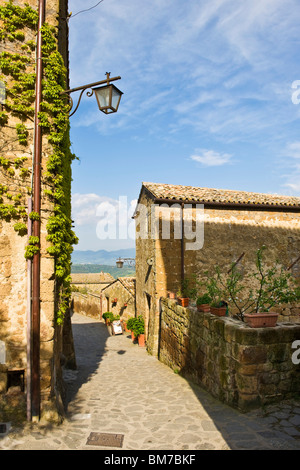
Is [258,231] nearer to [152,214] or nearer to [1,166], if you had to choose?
[152,214]

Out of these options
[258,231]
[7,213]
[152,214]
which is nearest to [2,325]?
[7,213]

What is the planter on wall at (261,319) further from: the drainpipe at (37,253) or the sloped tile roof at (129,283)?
the sloped tile roof at (129,283)

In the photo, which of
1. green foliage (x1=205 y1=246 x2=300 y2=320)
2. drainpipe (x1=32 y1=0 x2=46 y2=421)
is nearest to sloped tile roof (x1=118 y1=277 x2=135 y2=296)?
green foliage (x1=205 y1=246 x2=300 y2=320)

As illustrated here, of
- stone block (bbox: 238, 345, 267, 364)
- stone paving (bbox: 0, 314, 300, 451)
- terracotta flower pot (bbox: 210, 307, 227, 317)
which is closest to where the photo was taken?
stone paving (bbox: 0, 314, 300, 451)

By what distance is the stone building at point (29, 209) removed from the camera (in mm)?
5301

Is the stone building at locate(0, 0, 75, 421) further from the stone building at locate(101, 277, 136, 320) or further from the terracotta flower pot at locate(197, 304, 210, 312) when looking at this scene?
the stone building at locate(101, 277, 136, 320)

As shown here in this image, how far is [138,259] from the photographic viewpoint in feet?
52.9

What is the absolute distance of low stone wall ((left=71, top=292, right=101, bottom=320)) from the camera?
23.5 meters

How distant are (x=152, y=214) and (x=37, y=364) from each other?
26.7 feet

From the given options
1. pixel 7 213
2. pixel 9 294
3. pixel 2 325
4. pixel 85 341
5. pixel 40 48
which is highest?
pixel 40 48

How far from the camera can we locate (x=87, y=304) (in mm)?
25125

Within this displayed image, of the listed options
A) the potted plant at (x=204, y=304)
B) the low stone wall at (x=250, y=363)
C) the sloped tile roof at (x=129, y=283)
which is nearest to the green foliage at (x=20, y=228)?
the low stone wall at (x=250, y=363)

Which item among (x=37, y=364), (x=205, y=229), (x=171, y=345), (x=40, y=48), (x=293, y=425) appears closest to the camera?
(x=293, y=425)

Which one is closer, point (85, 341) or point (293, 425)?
point (293, 425)
